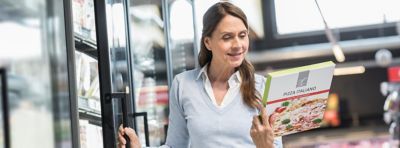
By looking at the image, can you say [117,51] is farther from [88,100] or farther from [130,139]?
[130,139]

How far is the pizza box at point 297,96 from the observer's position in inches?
69.9

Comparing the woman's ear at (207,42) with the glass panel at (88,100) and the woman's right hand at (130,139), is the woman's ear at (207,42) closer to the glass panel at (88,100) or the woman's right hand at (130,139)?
the woman's right hand at (130,139)

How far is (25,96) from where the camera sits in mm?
2191

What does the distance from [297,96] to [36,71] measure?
0.92 m

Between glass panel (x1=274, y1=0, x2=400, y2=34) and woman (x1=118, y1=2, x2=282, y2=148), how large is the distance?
558cm

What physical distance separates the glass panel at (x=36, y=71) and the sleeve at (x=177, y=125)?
516mm

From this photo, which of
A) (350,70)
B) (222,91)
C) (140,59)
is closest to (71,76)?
(222,91)

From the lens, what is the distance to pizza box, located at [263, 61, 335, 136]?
1774 mm

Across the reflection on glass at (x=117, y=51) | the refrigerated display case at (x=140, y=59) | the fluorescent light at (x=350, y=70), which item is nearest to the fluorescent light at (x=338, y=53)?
the fluorescent light at (x=350, y=70)

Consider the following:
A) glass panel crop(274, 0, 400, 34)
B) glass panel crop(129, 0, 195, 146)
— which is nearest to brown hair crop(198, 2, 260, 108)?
glass panel crop(129, 0, 195, 146)

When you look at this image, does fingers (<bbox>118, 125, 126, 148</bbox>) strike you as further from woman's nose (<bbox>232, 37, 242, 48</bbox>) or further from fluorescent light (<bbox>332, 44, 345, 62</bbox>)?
fluorescent light (<bbox>332, 44, 345, 62</bbox>)

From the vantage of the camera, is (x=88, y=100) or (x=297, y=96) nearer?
(x=297, y=96)

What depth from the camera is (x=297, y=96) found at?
1.85 m

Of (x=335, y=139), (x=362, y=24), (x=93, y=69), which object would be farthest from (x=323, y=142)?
(x=93, y=69)
